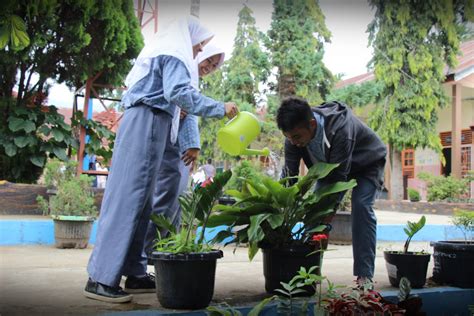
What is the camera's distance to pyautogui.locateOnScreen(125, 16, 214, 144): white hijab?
2455 mm

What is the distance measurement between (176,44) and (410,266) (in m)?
1.72

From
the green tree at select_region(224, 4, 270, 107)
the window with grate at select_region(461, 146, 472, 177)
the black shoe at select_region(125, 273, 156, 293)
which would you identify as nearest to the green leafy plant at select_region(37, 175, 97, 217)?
the black shoe at select_region(125, 273, 156, 293)

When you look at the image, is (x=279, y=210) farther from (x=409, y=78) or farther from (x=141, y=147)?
(x=409, y=78)

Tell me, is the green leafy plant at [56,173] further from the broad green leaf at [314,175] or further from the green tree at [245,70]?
the green tree at [245,70]

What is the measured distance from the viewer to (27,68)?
776 centimetres

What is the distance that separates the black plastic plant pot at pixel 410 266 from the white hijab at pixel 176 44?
4.70ft

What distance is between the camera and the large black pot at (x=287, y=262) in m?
2.46

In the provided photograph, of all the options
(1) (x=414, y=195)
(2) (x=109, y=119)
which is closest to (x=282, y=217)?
(2) (x=109, y=119)

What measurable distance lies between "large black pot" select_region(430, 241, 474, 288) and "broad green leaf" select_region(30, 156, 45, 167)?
5.70m

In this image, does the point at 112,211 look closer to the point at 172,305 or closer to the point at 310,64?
the point at 172,305

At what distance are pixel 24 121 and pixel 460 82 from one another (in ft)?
37.8

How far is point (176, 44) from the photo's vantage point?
8.10 ft

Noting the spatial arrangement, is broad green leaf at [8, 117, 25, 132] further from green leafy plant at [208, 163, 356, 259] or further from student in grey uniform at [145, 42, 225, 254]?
green leafy plant at [208, 163, 356, 259]

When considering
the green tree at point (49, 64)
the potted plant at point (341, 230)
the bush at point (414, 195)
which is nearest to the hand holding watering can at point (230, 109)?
the potted plant at point (341, 230)
